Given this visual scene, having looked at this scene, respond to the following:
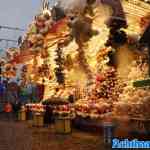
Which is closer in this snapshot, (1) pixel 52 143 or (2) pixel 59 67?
(1) pixel 52 143

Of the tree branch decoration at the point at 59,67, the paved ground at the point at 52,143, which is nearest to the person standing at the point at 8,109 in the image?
the tree branch decoration at the point at 59,67

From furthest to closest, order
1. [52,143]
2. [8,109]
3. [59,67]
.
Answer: [8,109] → [59,67] → [52,143]

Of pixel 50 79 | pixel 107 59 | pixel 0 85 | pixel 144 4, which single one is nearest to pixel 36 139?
pixel 107 59

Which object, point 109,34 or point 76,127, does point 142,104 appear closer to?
point 109,34

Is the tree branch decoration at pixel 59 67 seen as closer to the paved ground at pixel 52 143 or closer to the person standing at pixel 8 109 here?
the paved ground at pixel 52 143

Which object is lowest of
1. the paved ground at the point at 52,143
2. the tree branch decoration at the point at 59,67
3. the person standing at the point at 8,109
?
the paved ground at the point at 52,143

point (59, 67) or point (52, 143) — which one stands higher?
point (59, 67)

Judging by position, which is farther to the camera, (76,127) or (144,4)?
(76,127)

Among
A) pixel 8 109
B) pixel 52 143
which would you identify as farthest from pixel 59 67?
pixel 8 109

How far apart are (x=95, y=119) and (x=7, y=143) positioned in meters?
5.48

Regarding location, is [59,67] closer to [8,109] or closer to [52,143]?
[52,143]

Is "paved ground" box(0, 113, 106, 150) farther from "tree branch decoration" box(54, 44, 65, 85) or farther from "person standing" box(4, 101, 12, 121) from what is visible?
"person standing" box(4, 101, 12, 121)

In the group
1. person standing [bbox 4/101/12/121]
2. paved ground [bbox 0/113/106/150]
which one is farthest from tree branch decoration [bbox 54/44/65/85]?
person standing [bbox 4/101/12/121]

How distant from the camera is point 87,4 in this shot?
23906 millimetres
